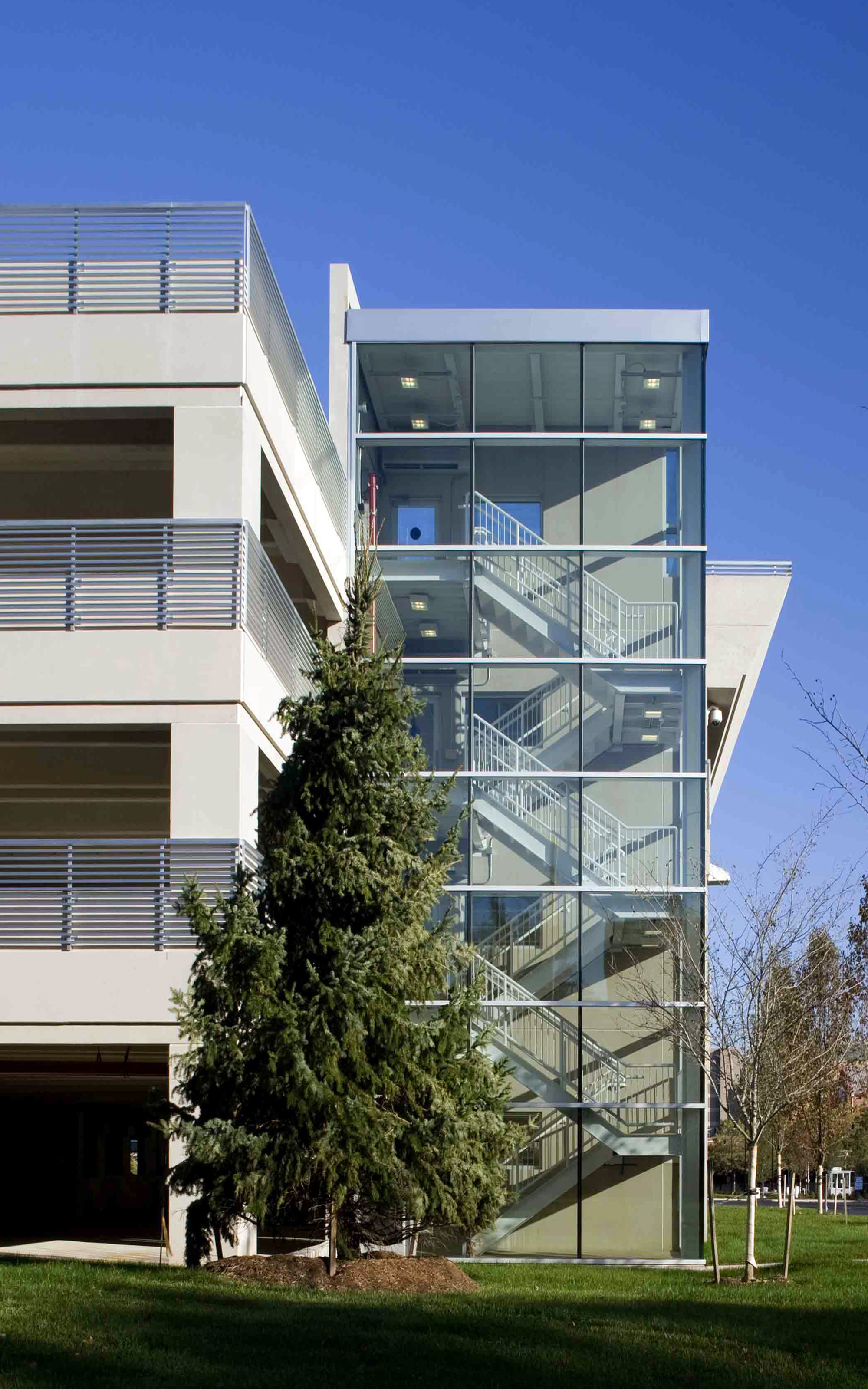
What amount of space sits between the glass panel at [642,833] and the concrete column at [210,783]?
8.31 meters

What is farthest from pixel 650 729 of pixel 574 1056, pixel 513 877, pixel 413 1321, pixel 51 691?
pixel 413 1321

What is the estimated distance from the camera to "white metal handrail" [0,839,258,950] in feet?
63.1

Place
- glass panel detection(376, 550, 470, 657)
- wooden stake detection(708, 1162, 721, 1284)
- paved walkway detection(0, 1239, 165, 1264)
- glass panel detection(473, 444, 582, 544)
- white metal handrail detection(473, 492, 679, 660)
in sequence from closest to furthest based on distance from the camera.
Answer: paved walkway detection(0, 1239, 165, 1264), wooden stake detection(708, 1162, 721, 1284), white metal handrail detection(473, 492, 679, 660), glass panel detection(376, 550, 470, 657), glass panel detection(473, 444, 582, 544)

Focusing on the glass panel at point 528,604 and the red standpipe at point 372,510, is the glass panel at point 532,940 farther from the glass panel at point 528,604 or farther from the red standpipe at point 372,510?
the red standpipe at point 372,510

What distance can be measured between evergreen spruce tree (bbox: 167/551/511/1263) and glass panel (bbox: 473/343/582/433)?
11.9 m

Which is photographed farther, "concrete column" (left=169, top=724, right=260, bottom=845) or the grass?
"concrete column" (left=169, top=724, right=260, bottom=845)

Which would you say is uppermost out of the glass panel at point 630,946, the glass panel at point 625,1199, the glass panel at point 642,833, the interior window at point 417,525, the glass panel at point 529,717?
the interior window at point 417,525

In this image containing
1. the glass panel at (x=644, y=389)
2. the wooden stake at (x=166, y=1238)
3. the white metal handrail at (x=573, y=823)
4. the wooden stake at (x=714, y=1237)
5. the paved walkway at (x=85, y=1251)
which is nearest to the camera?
the wooden stake at (x=166, y=1238)

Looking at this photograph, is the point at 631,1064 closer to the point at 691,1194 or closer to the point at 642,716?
the point at 691,1194

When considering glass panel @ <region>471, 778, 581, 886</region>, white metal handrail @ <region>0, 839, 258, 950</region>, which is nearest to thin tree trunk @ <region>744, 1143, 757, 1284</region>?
glass panel @ <region>471, 778, 581, 886</region>

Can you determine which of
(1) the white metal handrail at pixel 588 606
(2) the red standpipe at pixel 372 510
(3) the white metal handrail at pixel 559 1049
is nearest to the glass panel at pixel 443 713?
(2) the red standpipe at pixel 372 510

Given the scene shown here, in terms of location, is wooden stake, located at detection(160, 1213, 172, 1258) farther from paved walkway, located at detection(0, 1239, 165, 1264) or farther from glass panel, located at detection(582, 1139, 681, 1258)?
glass panel, located at detection(582, 1139, 681, 1258)

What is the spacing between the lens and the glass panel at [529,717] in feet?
88.2

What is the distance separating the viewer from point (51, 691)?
65.2 feet
